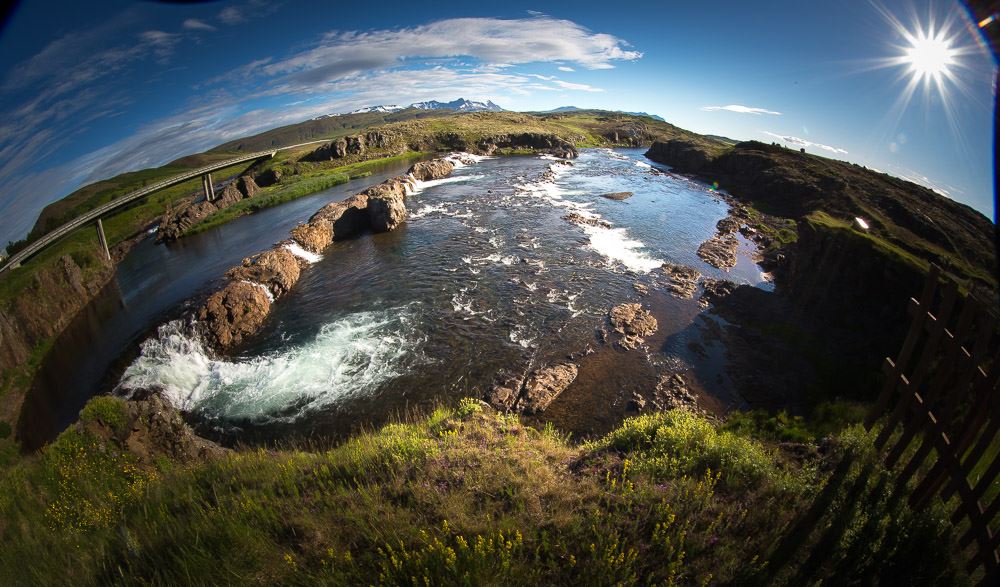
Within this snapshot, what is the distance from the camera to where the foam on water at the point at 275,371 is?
12688 millimetres

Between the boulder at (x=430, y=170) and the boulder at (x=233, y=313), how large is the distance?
34.0 metres

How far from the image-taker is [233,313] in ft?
55.6

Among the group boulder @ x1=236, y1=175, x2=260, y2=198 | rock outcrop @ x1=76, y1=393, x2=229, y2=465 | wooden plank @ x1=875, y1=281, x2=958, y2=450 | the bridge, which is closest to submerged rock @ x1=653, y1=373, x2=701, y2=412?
wooden plank @ x1=875, y1=281, x2=958, y2=450

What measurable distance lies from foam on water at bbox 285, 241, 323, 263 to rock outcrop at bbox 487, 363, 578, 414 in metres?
19.5

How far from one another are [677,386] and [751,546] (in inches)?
377

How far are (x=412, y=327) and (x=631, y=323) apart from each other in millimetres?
10446

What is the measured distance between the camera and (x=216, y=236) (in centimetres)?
3462

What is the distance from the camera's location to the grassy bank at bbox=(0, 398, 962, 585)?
3.84 m

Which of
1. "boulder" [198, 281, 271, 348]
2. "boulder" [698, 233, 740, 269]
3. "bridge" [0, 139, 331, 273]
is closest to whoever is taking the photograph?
"boulder" [198, 281, 271, 348]

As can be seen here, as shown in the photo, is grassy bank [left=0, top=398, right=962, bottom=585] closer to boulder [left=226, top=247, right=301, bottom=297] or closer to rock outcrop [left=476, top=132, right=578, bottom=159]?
boulder [left=226, top=247, right=301, bottom=297]

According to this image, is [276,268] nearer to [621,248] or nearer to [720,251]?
[621,248]

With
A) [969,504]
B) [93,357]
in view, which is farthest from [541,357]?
[93,357]

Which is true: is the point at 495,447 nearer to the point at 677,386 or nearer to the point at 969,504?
the point at 969,504

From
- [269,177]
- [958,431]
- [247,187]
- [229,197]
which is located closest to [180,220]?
[229,197]
